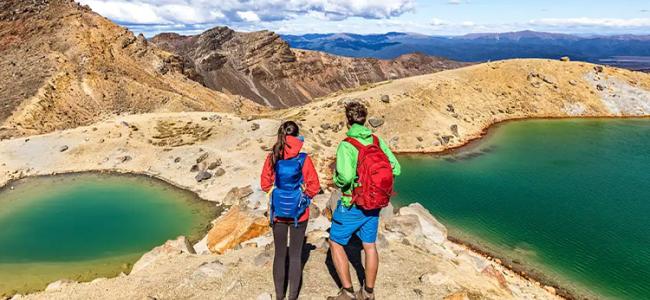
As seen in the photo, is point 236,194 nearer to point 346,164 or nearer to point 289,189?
point 289,189

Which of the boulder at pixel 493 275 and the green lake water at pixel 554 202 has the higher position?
the boulder at pixel 493 275

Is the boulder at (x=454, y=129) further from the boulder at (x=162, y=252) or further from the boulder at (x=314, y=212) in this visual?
the boulder at (x=162, y=252)

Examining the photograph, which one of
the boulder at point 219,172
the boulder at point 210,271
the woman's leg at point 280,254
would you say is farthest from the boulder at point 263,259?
the boulder at point 219,172

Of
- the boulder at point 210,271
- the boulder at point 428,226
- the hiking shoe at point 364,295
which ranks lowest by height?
the boulder at point 428,226

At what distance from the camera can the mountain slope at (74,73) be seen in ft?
184

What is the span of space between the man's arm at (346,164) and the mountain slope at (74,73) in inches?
1945

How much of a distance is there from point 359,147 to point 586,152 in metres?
41.3

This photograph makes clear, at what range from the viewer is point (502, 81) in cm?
6438

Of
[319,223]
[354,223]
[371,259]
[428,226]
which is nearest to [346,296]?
[371,259]

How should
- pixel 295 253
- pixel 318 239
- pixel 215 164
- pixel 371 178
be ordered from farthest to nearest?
1. pixel 215 164
2. pixel 318 239
3. pixel 295 253
4. pixel 371 178

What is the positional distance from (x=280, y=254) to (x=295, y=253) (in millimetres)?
360

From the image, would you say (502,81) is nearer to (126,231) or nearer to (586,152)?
(586,152)

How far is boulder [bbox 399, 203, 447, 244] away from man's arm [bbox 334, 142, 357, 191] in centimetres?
1149

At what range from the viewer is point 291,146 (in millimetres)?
9070
